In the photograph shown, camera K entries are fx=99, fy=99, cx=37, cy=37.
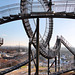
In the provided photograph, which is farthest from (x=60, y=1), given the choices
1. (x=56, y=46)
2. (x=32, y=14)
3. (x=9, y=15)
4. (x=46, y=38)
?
(x=56, y=46)

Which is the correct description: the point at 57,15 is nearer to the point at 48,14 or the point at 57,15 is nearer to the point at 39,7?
the point at 48,14

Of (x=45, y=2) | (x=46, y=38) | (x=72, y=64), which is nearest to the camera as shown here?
(x=72, y=64)

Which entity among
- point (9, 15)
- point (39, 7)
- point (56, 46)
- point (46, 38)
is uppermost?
point (39, 7)

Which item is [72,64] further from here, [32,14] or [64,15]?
[32,14]

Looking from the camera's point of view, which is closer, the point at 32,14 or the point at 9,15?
the point at 32,14

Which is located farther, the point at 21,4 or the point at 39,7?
the point at 21,4

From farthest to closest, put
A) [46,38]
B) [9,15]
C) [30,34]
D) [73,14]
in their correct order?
[46,38] → [30,34] → [9,15] → [73,14]

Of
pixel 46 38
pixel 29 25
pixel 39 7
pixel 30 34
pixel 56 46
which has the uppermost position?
pixel 39 7

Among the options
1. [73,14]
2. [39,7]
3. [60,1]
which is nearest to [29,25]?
[39,7]

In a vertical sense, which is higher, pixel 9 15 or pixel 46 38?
pixel 9 15
